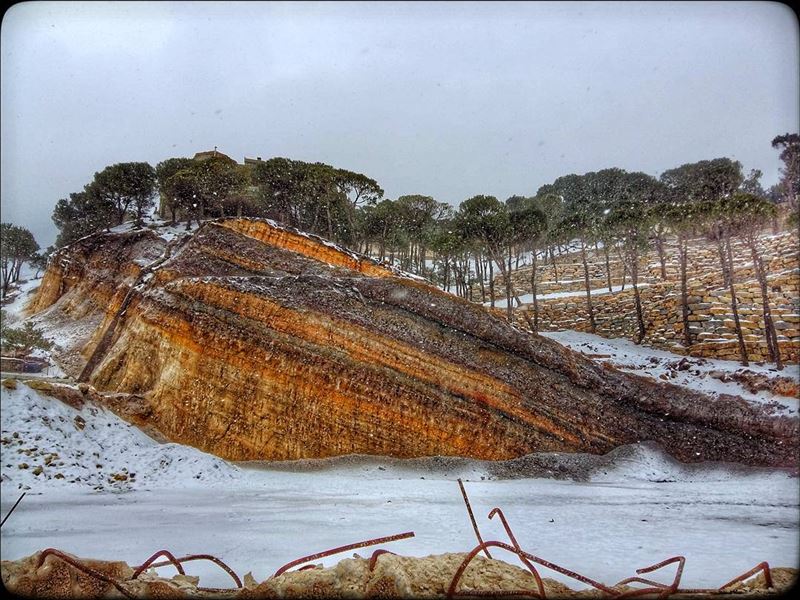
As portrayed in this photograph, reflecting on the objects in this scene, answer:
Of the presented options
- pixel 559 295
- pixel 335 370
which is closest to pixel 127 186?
pixel 335 370

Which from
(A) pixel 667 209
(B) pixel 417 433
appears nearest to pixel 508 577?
(B) pixel 417 433

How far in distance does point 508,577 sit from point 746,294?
7.04 meters

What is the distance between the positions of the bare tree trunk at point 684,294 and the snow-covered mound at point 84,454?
881 centimetres

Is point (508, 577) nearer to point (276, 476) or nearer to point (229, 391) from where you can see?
point (276, 476)

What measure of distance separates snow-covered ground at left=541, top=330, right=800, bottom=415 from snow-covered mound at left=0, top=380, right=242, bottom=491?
755 cm

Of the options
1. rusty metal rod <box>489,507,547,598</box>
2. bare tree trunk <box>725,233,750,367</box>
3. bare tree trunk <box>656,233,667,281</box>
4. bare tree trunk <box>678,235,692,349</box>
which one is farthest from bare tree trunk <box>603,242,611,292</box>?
rusty metal rod <box>489,507,547,598</box>

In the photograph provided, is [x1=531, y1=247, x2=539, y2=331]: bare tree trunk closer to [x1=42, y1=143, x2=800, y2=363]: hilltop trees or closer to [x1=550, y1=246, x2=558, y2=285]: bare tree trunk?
[x1=42, y1=143, x2=800, y2=363]: hilltop trees

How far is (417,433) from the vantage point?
579 cm

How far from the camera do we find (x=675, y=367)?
7133 mm

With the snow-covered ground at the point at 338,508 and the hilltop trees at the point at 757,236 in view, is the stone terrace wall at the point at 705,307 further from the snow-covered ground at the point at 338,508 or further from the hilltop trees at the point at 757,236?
the snow-covered ground at the point at 338,508

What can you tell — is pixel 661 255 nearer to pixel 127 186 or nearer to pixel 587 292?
pixel 587 292

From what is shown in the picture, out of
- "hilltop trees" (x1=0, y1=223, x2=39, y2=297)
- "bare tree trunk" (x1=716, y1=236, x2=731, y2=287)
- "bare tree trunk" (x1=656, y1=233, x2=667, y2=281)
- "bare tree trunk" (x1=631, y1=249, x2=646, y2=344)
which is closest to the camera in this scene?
"hilltop trees" (x1=0, y1=223, x2=39, y2=297)

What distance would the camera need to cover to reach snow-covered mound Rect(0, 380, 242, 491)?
12.1ft

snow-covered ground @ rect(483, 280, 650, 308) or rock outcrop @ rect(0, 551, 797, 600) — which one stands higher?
snow-covered ground @ rect(483, 280, 650, 308)
